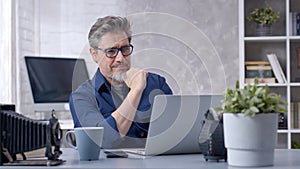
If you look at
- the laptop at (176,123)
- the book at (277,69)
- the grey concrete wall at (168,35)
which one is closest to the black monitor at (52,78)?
the grey concrete wall at (168,35)

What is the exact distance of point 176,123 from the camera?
177cm

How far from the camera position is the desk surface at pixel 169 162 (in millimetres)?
1520

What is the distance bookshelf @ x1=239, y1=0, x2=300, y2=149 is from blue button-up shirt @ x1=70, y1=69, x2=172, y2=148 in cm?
187

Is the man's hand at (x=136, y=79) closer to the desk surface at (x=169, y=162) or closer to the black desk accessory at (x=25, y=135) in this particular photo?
the desk surface at (x=169, y=162)

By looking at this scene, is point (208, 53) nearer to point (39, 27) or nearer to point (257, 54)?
point (257, 54)

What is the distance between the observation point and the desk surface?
4.99ft

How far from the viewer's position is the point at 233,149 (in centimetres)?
151

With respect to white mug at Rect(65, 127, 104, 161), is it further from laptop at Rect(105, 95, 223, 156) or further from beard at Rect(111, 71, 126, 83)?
beard at Rect(111, 71, 126, 83)

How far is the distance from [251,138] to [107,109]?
1.09m

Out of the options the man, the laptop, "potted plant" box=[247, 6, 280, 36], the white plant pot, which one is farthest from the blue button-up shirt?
"potted plant" box=[247, 6, 280, 36]

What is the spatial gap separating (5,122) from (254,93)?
739mm

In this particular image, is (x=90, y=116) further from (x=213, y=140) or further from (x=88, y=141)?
(x=213, y=140)

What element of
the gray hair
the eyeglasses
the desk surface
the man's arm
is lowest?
the desk surface

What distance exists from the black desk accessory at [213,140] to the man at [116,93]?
50 cm
